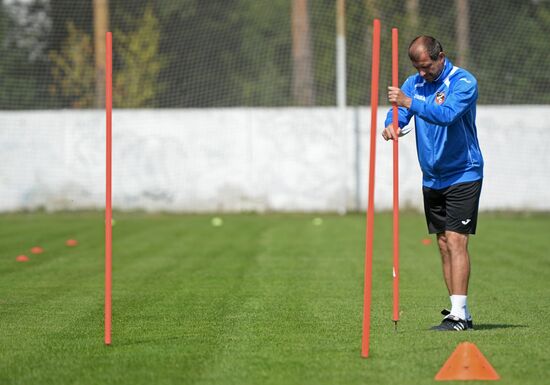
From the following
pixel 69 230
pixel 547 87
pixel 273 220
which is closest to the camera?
pixel 69 230

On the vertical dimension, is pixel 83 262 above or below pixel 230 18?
below

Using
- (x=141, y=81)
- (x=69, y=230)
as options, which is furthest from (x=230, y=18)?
(x=69, y=230)

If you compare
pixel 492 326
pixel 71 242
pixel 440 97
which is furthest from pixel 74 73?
pixel 492 326

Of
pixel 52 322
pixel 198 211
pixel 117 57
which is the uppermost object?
pixel 117 57

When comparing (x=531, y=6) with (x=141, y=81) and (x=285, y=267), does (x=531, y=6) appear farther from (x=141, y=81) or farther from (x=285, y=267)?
(x=285, y=267)

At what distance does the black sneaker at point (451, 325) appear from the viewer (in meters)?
7.41

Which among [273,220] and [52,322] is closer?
[52,322]

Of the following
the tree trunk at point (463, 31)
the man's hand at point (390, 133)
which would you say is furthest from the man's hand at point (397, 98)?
the tree trunk at point (463, 31)

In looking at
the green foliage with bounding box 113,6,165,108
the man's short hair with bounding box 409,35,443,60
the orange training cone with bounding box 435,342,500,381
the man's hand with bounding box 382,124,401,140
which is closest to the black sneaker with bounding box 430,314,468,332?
the man's hand with bounding box 382,124,401,140

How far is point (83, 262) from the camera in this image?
13320 millimetres

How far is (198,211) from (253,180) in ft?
5.22

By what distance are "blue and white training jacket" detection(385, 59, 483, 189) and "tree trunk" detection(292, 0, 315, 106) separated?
1768cm

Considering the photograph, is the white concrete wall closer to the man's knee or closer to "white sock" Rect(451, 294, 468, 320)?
→ the man's knee

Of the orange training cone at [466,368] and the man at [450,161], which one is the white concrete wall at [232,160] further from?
the orange training cone at [466,368]
